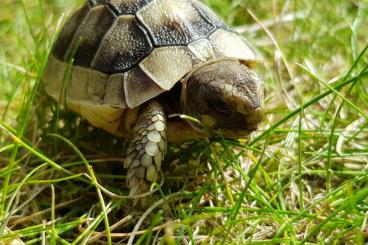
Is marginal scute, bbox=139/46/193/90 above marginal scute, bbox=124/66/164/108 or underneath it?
above

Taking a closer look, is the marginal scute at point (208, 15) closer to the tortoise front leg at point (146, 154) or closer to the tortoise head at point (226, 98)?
the tortoise head at point (226, 98)

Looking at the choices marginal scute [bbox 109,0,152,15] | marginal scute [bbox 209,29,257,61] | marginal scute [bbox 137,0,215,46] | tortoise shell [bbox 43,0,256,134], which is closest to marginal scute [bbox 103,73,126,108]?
tortoise shell [bbox 43,0,256,134]

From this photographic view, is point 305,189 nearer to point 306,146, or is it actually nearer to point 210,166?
point 306,146

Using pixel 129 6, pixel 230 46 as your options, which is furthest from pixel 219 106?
pixel 129 6

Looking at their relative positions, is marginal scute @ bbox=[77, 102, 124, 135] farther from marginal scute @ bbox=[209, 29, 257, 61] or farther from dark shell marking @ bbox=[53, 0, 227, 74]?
marginal scute @ bbox=[209, 29, 257, 61]

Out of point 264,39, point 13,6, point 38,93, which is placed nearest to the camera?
point 38,93

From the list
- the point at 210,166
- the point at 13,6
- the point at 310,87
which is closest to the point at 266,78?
the point at 310,87

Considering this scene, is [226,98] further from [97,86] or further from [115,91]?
[97,86]

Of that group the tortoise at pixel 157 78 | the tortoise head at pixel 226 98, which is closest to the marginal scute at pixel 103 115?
the tortoise at pixel 157 78
